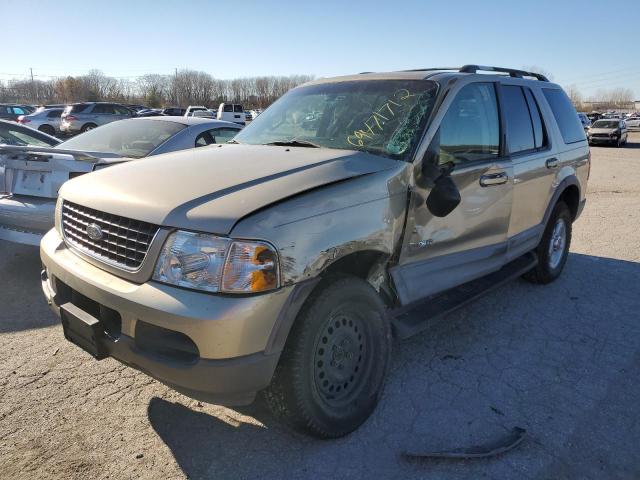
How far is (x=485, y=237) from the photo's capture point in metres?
3.83

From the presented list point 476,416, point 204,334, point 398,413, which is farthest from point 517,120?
point 204,334

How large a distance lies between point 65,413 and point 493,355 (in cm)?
294

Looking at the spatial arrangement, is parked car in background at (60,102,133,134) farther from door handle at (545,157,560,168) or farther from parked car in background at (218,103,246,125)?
door handle at (545,157,560,168)

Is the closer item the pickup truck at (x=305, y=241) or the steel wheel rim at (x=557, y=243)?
the pickup truck at (x=305, y=241)

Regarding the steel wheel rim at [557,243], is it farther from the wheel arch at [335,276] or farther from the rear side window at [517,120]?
the wheel arch at [335,276]

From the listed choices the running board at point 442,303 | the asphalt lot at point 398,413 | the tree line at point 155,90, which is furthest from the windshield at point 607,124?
the tree line at point 155,90

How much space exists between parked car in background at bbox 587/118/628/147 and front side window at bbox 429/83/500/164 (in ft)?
94.6

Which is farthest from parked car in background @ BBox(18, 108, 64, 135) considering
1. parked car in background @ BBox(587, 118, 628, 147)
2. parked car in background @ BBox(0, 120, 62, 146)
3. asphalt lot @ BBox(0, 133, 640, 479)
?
parked car in background @ BBox(587, 118, 628, 147)

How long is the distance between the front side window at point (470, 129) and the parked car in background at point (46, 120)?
26.7m

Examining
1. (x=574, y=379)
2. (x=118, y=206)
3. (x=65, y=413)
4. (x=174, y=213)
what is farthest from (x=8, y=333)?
(x=574, y=379)

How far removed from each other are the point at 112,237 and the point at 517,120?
11.1ft

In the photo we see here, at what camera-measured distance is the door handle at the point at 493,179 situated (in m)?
3.62

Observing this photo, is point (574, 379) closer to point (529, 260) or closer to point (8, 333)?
point (529, 260)

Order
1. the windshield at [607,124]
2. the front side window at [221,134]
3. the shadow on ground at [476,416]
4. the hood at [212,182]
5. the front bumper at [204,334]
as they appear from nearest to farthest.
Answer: the front bumper at [204,334], the hood at [212,182], the shadow on ground at [476,416], the front side window at [221,134], the windshield at [607,124]
